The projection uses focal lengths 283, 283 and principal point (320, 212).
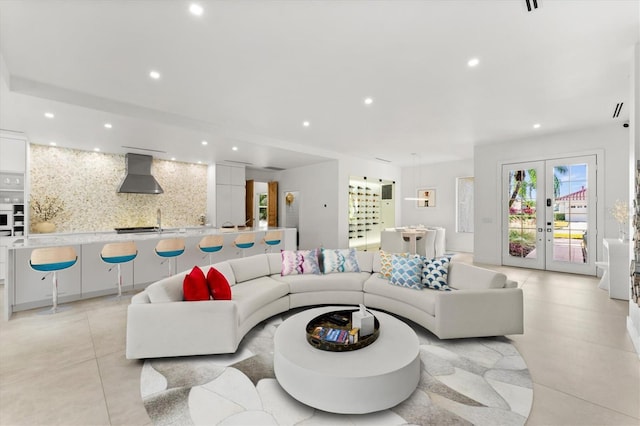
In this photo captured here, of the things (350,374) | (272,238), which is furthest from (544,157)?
(350,374)

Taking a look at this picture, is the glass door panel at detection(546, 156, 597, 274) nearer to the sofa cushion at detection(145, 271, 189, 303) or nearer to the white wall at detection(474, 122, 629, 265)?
the white wall at detection(474, 122, 629, 265)

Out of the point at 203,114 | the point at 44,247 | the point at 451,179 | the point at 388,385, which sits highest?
the point at 203,114

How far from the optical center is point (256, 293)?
3316 mm

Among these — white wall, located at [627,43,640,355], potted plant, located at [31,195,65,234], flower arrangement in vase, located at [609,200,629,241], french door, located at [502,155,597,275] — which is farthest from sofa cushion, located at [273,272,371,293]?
potted plant, located at [31,195,65,234]

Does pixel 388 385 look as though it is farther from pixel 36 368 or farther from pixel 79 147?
pixel 79 147

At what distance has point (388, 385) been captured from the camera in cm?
194

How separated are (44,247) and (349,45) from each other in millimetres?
4883

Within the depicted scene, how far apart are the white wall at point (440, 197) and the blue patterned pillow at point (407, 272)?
673 cm

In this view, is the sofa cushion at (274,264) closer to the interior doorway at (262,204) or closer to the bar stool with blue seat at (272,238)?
the bar stool with blue seat at (272,238)

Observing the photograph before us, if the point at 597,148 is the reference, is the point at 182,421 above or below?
below

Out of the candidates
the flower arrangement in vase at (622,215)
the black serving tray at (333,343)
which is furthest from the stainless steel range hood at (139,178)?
the flower arrangement in vase at (622,215)

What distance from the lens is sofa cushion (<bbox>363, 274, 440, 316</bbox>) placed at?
121 inches

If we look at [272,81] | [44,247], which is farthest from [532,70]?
[44,247]

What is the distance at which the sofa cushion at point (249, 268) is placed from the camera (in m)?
3.86
